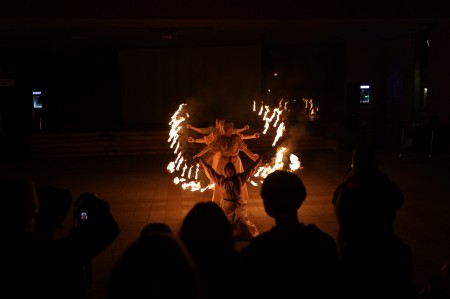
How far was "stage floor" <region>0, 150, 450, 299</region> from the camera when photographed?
720 centimetres

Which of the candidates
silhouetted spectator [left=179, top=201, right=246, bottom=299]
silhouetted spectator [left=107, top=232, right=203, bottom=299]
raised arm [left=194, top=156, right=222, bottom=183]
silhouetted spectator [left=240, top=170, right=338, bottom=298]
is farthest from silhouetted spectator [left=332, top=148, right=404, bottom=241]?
silhouetted spectator [left=107, top=232, right=203, bottom=299]

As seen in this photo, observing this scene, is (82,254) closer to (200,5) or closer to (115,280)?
(115,280)

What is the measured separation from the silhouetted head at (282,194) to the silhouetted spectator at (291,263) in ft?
0.46

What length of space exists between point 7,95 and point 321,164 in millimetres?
14215

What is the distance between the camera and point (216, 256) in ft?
8.26

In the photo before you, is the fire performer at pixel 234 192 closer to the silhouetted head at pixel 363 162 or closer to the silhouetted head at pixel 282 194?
the silhouetted head at pixel 363 162

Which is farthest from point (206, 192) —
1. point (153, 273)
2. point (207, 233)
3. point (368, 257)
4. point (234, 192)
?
point (153, 273)

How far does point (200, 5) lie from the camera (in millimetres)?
14133

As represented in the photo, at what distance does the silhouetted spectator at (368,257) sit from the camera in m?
2.70

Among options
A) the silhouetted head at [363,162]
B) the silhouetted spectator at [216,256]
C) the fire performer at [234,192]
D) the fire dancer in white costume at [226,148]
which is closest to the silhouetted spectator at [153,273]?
the silhouetted spectator at [216,256]

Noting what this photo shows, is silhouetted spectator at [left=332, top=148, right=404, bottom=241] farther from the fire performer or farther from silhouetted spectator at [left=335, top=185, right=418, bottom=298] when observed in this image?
the fire performer

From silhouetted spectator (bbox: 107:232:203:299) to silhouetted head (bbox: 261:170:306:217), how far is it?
42.9 inches

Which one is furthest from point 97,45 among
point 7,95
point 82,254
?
point 82,254

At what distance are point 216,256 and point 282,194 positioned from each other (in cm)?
68
